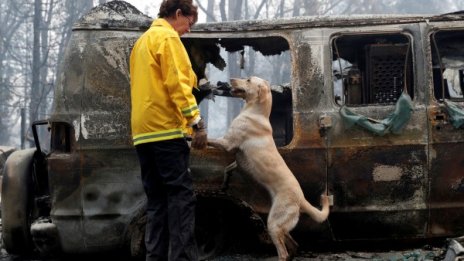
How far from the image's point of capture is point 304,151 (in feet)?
15.0

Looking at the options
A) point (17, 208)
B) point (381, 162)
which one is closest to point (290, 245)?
point (381, 162)

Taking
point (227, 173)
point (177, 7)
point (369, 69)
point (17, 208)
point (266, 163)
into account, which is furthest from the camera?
point (369, 69)

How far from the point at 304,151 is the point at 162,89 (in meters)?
1.41

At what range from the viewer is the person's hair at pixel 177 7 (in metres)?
3.85

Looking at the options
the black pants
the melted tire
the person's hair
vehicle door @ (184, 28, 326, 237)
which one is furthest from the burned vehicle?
the person's hair

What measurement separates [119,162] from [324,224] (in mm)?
1694

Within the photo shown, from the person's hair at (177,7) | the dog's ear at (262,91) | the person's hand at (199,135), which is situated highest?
the person's hair at (177,7)

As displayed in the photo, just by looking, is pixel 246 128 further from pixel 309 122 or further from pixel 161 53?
pixel 161 53

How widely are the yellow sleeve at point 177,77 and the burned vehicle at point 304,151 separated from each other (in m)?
1.00

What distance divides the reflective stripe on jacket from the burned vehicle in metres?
0.84

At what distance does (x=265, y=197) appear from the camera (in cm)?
454

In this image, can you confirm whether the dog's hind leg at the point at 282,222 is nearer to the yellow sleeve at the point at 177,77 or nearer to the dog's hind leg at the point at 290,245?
the dog's hind leg at the point at 290,245

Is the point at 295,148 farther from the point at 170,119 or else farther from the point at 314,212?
the point at 170,119

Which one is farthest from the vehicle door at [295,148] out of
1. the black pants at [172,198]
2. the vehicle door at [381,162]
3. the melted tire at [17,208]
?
the melted tire at [17,208]
